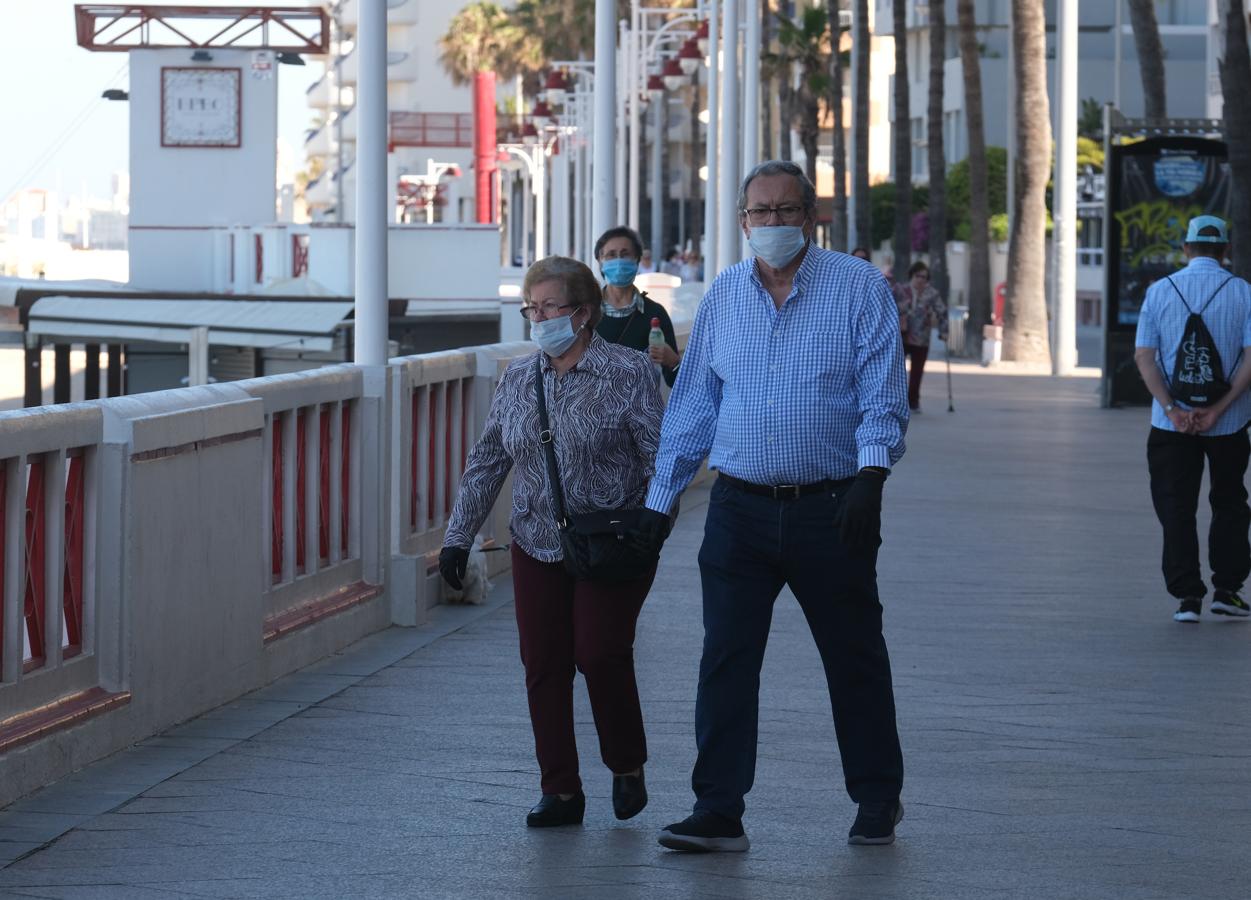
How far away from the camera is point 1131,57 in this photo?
83375mm

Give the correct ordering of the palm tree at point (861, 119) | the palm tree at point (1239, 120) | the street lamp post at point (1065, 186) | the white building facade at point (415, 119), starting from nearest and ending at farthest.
A: 1. the palm tree at point (1239, 120)
2. the street lamp post at point (1065, 186)
3. the palm tree at point (861, 119)
4. the white building facade at point (415, 119)

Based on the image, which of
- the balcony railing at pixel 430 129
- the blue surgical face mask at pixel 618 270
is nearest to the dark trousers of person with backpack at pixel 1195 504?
the blue surgical face mask at pixel 618 270

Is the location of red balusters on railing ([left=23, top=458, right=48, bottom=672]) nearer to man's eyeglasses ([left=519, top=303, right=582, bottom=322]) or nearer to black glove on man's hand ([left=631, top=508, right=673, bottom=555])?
man's eyeglasses ([left=519, top=303, right=582, bottom=322])

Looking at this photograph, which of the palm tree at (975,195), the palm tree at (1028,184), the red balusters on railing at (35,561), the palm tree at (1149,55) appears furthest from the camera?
the palm tree at (975,195)

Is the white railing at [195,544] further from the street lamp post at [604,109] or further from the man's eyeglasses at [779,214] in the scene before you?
the street lamp post at [604,109]

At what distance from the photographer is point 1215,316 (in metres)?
10.6

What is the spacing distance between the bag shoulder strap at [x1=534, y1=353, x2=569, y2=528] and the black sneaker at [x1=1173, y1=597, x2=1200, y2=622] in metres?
5.08

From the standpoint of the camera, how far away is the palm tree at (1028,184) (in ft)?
114

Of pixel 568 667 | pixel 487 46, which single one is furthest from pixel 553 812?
pixel 487 46

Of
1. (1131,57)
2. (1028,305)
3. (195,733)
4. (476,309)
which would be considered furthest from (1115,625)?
(1131,57)

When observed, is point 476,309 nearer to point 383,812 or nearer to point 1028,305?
point 1028,305

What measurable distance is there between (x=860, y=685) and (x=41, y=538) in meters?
2.50

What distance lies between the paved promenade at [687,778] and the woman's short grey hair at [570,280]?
1454 millimetres

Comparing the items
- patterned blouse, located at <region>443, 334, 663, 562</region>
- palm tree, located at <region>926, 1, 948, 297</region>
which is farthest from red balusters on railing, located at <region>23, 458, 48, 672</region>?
palm tree, located at <region>926, 1, 948, 297</region>
